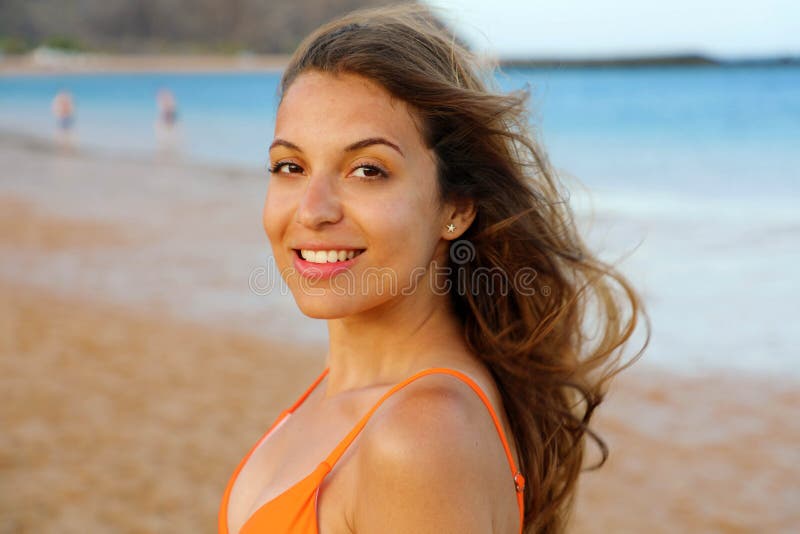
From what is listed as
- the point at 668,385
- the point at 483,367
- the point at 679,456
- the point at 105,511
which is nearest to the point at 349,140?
the point at 483,367

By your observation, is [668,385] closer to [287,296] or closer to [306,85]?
[287,296]

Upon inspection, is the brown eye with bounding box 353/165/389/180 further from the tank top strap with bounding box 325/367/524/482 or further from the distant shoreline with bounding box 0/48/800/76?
the distant shoreline with bounding box 0/48/800/76

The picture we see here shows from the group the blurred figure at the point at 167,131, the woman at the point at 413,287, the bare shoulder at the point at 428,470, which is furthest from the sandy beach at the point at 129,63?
the bare shoulder at the point at 428,470

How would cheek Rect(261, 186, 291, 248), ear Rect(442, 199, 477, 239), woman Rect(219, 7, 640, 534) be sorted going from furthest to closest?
1. ear Rect(442, 199, 477, 239)
2. cheek Rect(261, 186, 291, 248)
3. woman Rect(219, 7, 640, 534)

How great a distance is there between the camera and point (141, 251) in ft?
34.9

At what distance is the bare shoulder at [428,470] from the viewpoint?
145 centimetres

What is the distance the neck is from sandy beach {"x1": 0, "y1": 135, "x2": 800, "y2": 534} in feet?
8.64

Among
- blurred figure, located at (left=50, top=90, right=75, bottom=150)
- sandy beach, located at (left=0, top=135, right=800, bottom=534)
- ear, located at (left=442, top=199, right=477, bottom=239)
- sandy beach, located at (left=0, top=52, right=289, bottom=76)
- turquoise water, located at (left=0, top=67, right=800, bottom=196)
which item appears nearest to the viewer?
ear, located at (left=442, top=199, right=477, bottom=239)

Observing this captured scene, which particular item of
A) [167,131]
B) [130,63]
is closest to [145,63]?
[130,63]

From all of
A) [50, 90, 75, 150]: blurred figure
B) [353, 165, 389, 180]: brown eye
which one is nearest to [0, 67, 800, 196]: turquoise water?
[50, 90, 75, 150]: blurred figure

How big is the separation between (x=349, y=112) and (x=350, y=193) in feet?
0.55

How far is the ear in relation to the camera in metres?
2.01

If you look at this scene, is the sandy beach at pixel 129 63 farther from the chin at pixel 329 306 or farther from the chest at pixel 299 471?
the chin at pixel 329 306

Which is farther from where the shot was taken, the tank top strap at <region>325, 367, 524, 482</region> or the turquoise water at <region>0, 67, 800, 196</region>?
the turquoise water at <region>0, 67, 800, 196</region>
